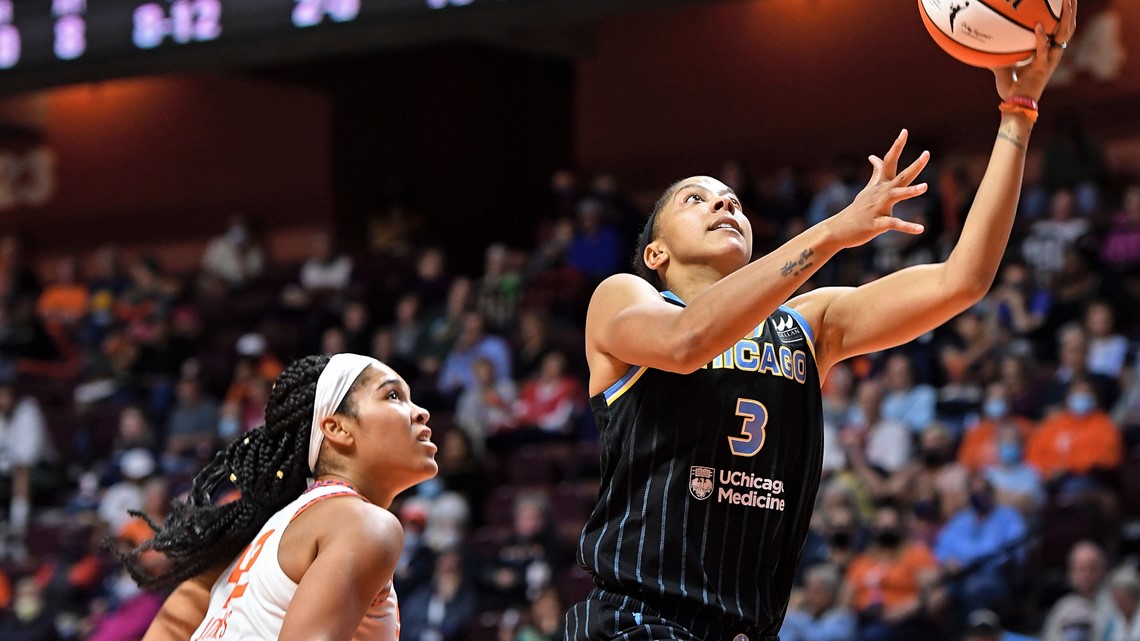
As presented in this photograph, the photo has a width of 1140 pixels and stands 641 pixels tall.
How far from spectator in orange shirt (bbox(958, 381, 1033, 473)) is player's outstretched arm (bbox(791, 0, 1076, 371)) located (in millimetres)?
5225

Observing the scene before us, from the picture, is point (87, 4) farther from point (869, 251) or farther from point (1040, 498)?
point (1040, 498)

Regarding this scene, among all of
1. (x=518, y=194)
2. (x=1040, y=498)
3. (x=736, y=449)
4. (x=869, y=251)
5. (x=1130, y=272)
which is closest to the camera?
(x=736, y=449)

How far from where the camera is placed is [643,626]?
3.03 metres

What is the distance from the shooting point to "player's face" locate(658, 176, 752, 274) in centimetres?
326

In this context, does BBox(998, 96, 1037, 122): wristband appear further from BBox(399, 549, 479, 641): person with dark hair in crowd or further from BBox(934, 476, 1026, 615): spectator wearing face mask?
BBox(399, 549, 479, 641): person with dark hair in crowd

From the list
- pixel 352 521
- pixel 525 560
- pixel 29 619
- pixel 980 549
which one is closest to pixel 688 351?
pixel 352 521

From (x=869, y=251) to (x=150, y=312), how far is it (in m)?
7.12

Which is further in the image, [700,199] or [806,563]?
[806,563]

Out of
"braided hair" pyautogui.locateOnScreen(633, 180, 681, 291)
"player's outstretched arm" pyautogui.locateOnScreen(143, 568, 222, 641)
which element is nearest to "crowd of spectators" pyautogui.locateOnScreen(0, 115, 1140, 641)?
"braided hair" pyautogui.locateOnScreen(633, 180, 681, 291)

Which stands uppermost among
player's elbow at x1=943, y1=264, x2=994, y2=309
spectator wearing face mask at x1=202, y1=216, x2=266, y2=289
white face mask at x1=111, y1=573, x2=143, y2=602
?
player's elbow at x1=943, y1=264, x2=994, y2=309

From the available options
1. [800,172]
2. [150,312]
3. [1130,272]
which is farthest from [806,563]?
[150,312]

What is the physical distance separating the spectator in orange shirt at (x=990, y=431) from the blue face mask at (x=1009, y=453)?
0.03m

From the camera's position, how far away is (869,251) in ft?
36.2

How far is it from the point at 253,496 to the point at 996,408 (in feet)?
20.1
